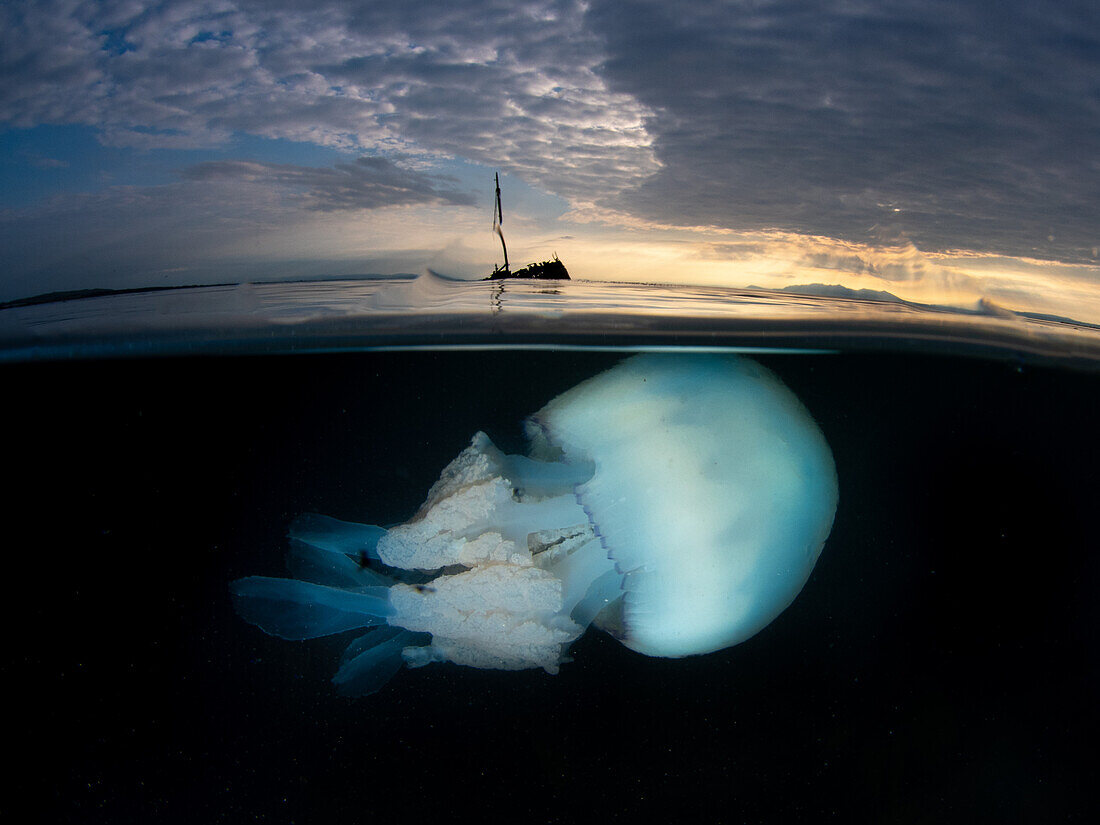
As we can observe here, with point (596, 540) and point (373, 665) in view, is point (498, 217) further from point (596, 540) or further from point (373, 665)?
point (373, 665)

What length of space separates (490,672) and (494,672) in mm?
24

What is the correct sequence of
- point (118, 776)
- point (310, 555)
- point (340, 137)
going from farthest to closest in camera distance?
point (118, 776) → point (310, 555) → point (340, 137)

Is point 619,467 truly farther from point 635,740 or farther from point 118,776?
point 118,776

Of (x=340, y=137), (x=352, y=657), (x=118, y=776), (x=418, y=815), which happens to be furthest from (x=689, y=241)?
(x=118, y=776)

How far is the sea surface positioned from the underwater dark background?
18mm

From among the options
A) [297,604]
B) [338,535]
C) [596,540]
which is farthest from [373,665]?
[596,540]

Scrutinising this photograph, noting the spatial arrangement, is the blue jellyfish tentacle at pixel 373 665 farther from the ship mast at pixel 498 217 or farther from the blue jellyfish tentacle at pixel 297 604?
the ship mast at pixel 498 217

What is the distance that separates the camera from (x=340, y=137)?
7.98 ft

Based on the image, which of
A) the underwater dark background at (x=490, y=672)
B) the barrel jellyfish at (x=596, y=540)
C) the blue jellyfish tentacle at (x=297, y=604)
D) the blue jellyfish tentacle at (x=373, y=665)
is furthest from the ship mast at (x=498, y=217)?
the blue jellyfish tentacle at (x=373, y=665)

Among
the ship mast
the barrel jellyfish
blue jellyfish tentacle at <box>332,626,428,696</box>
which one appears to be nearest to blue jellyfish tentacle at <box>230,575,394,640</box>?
the barrel jellyfish

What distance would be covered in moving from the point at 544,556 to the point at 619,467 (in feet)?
1.77

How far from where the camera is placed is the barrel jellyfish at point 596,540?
8.23 ft

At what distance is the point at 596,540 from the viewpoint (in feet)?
8.68

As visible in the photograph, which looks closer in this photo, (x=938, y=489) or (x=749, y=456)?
(x=749, y=456)
